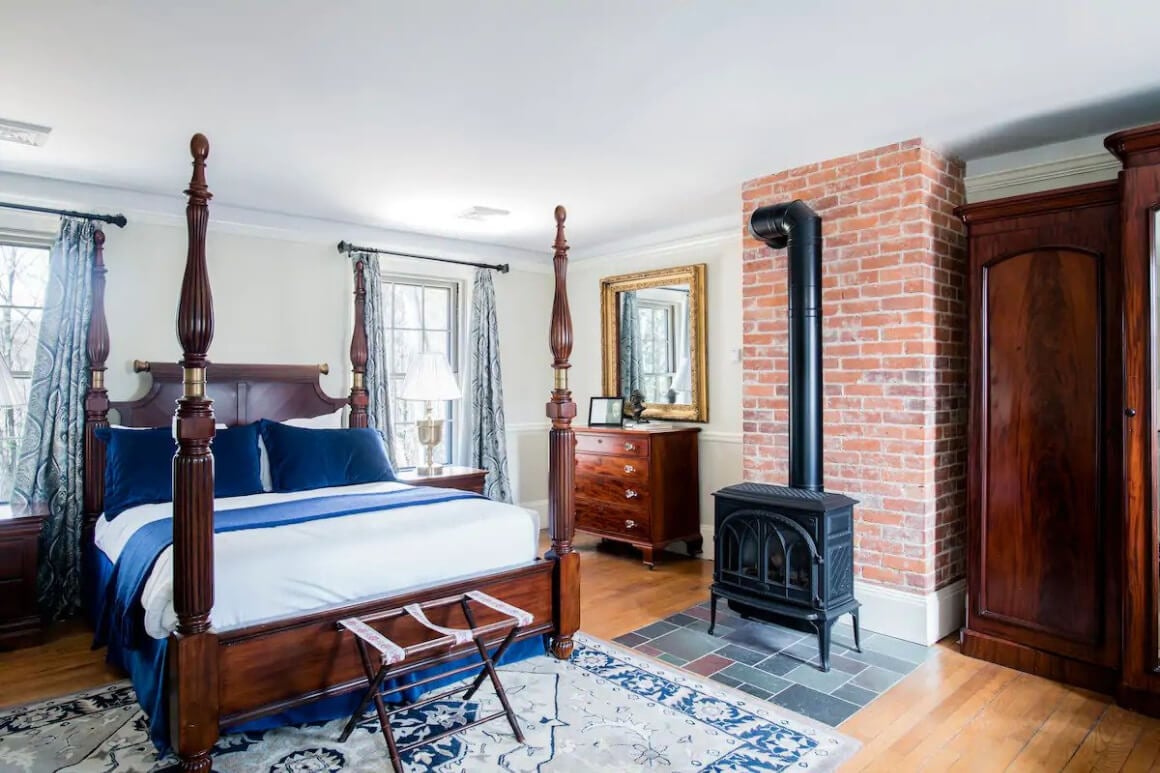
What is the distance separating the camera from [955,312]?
360cm

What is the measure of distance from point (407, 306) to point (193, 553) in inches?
139

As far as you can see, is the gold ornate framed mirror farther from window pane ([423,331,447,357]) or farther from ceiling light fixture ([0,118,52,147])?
ceiling light fixture ([0,118,52,147])

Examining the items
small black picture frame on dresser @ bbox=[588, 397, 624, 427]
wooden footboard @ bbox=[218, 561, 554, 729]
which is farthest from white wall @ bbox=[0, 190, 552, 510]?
wooden footboard @ bbox=[218, 561, 554, 729]

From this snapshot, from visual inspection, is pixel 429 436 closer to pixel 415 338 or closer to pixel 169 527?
pixel 415 338

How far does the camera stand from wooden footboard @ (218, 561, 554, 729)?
91.7 inches

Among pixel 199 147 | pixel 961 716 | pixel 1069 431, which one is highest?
pixel 199 147

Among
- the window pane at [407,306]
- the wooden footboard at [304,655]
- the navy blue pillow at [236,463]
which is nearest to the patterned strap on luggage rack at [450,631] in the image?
the wooden footboard at [304,655]

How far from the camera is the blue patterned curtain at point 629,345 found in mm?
5625

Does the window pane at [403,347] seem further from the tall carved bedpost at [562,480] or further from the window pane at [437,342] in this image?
the tall carved bedpost at [562,480]

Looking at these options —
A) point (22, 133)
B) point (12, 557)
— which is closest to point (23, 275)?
point (22, 133)

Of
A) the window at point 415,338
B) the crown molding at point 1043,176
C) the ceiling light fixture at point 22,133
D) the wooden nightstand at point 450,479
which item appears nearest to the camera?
the ceiling light fixture at point 22,133

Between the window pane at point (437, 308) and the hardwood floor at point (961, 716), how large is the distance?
9.48 feet

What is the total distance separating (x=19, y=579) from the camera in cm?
345

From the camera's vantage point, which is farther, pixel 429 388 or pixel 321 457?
pixel 429 388
